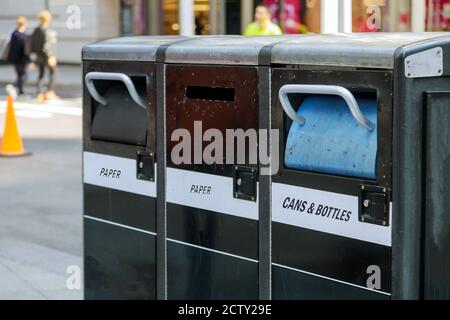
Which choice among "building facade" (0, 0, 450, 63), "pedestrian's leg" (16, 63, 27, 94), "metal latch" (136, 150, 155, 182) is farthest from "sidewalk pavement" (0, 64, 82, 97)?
"metal latch" (136, 150, 155, 182)

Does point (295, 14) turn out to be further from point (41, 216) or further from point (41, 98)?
point (41, 216)

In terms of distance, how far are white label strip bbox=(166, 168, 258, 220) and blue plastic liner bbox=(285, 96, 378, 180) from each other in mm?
328

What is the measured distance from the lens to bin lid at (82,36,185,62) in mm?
4621

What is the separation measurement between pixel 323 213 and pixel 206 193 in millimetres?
719

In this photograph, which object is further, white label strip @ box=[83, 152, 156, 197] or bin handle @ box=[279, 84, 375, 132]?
white label strip @ box=[83, 152, 156, 197]

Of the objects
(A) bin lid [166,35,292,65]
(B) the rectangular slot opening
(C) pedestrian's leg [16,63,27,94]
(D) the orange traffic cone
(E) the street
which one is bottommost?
(E) the street

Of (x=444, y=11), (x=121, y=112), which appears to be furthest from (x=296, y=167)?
(x=444, y=11)

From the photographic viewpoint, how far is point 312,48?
387 cm

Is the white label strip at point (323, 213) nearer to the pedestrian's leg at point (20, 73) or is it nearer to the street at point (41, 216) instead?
the street at point (41, 216)

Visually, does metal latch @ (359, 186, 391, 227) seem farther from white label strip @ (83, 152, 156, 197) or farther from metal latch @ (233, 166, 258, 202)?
white label strip @ (83, 152, 156, 197)

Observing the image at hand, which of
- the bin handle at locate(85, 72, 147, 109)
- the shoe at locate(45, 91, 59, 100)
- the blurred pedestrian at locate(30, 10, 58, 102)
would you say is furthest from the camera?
the shoe at locate(45, 91, 59, 100)

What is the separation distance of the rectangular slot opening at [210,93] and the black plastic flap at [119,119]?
35 cm

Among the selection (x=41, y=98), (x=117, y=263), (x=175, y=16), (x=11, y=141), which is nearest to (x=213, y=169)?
(x=117, y=263)

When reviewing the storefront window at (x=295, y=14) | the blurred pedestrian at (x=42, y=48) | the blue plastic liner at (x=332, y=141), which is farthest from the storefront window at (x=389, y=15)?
the blue plastic liner at (x=332, y=141)
